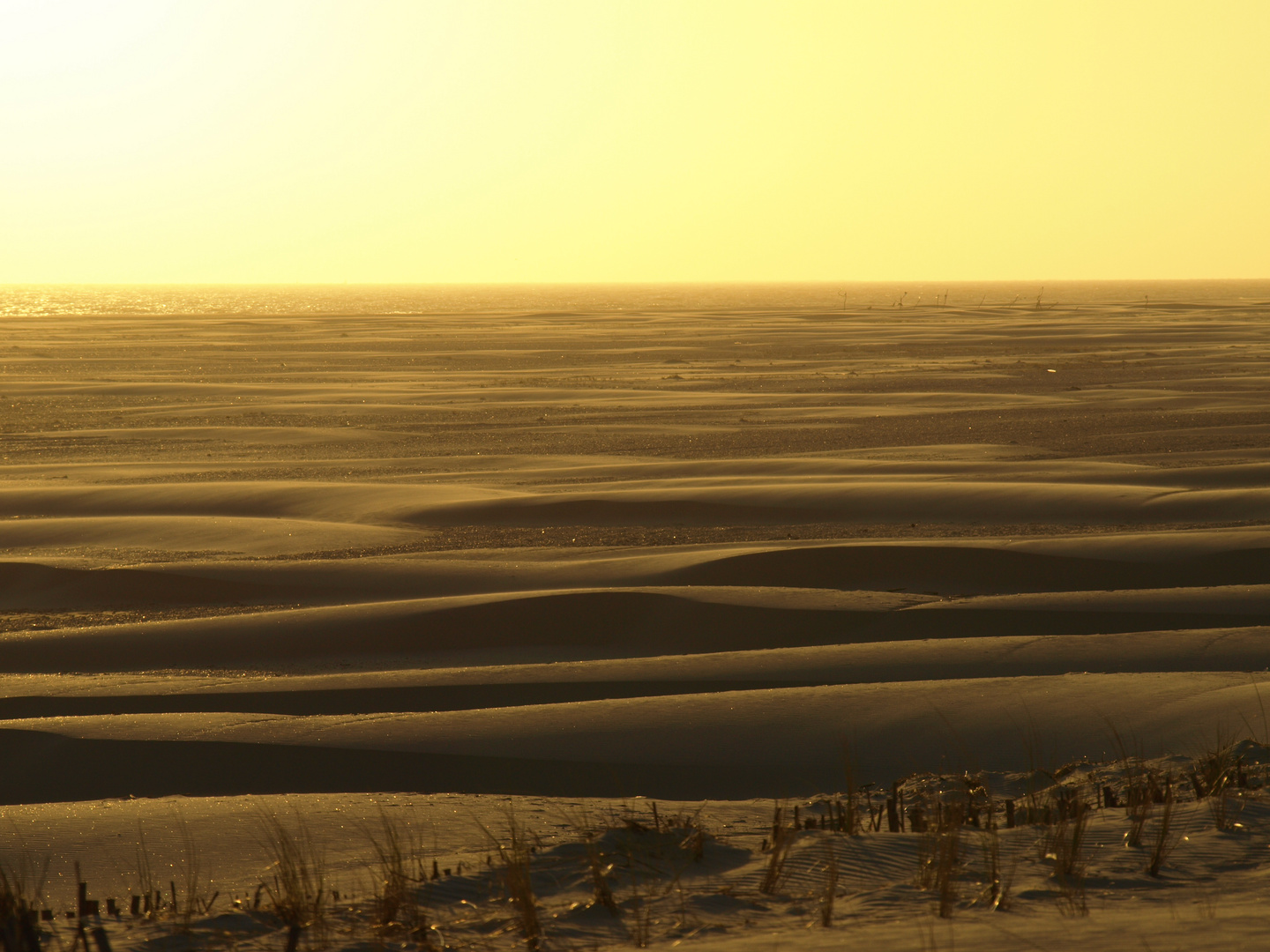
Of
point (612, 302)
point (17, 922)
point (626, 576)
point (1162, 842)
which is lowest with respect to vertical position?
point (1162, 842)

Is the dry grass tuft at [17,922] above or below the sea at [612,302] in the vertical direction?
below

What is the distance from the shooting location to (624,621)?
5879 millimetres

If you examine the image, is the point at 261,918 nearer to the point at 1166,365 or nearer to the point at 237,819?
the point at 237,819

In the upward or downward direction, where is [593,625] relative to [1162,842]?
upward

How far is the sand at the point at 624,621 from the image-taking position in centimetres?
364

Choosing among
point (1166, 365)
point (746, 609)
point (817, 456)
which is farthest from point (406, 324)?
point (746, 609)

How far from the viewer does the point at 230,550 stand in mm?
7297

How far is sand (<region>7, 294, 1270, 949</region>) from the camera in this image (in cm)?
364

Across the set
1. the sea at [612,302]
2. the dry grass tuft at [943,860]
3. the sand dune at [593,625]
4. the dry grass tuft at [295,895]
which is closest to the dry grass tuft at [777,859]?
the dry grass tuft at [943,860]

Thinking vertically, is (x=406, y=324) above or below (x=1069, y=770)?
above

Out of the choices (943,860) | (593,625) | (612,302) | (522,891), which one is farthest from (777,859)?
(612,302)

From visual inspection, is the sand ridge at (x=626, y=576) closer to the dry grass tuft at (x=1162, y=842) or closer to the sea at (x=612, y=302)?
the dry grass tuft at (x=1162, y=842)

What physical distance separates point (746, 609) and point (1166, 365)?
681 inches

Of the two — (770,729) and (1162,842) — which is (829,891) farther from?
(770,729)
